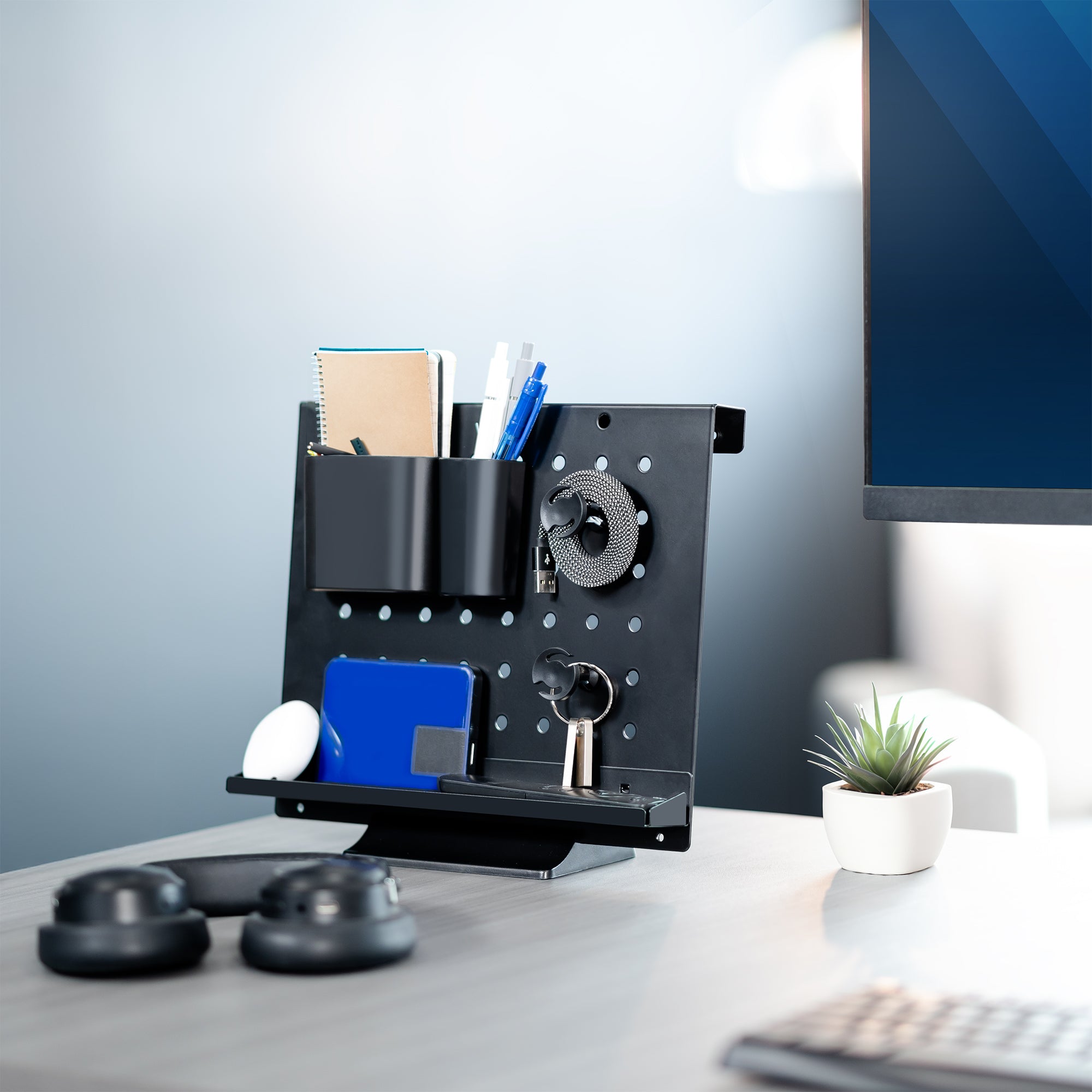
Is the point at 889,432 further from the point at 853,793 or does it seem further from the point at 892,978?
the point at 892,978

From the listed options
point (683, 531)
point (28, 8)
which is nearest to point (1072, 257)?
point (683, 531)

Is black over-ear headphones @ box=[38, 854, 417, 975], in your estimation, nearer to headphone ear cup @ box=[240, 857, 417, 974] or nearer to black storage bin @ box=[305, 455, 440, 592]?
headphone ear cup @ box=[240, 857, 417, 974]

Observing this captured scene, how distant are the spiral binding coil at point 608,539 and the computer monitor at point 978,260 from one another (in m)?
0.19

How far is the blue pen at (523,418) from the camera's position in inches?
39.7

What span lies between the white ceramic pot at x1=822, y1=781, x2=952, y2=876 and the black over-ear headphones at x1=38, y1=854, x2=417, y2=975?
14.9 inches

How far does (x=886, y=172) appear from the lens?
89 centimetres

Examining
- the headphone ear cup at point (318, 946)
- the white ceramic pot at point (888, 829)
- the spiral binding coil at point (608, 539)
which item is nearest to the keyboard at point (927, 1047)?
the headphone ear cup at point (318, 946)

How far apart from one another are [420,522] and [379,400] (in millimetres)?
115

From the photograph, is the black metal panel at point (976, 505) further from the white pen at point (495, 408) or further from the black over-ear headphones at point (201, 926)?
the black over-ear headphones at point (201, 926)

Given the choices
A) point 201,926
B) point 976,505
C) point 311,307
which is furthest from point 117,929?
point 311,307

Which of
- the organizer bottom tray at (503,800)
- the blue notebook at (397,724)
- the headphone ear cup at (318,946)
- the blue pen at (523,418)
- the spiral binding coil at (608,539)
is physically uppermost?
the blue pen at (523,418)

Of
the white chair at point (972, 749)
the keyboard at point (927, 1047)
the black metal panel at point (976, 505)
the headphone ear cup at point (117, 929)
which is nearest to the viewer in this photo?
the keyboard at point (927, 1047)

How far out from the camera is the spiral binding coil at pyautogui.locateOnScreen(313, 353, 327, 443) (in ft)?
3.48

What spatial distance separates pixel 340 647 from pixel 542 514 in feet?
0.74
